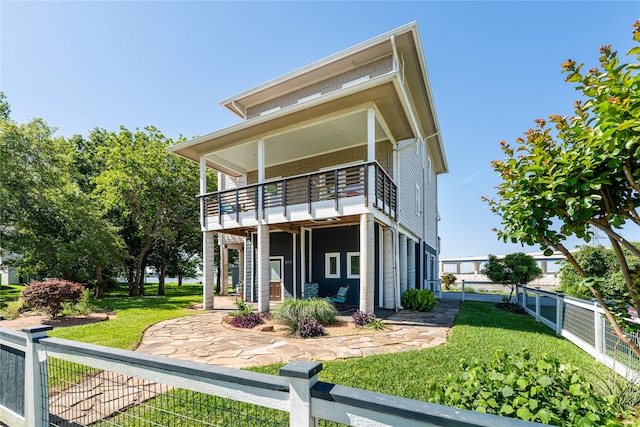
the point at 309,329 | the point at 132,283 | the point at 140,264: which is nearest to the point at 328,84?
the point at 309,329

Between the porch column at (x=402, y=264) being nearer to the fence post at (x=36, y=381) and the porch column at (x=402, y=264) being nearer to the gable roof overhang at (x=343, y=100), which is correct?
the gable roof overhang at (x=343, y=100)

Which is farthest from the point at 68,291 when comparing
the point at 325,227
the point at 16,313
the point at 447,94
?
the point at 447,94

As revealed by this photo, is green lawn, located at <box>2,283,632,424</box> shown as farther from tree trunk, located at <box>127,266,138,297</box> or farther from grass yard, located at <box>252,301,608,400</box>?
tree trunk, located at <box>127,266,138,297</box>

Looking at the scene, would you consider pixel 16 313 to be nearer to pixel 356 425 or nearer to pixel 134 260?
pixel 134 260

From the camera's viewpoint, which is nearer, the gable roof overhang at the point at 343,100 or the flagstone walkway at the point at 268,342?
the flagstone walkway at the point at 268,342

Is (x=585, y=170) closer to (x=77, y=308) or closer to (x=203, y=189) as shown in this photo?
(x=203, y=189)

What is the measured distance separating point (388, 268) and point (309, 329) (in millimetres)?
4319

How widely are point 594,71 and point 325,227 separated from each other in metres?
10.3

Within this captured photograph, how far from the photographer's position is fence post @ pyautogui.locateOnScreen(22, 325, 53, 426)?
9.55ft

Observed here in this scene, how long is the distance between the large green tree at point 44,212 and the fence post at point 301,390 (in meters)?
16.9

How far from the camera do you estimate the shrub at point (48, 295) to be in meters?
8.78

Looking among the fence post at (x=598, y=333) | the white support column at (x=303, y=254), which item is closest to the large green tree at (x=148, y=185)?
the white support column at (x=303, y=254)

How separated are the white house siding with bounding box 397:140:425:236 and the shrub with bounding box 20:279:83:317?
1088cm

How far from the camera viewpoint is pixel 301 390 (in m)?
1.51
